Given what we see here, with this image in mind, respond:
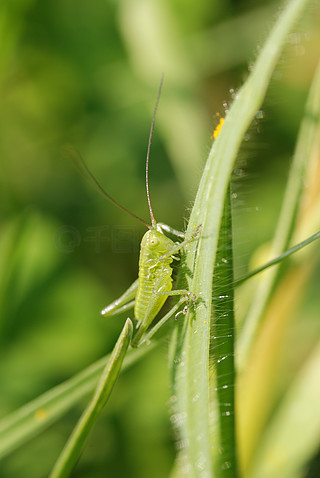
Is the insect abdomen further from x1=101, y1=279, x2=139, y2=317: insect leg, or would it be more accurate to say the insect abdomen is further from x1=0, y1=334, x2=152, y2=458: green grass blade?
x1=0, y1=334, x2=152, y2=458: green grass blade

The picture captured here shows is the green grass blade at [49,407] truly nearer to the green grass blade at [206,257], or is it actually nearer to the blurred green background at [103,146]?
the green grass blade at [206,257]

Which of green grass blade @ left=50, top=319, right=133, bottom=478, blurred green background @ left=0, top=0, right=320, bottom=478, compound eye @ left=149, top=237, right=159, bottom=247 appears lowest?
green grass blade @ left=50, top=319, right=133, bottom=478

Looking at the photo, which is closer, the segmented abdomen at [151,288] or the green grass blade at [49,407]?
the green grass blade at [49,407]

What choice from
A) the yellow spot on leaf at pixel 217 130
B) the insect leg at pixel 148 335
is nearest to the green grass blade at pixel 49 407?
the insect leg at pixel 148 335

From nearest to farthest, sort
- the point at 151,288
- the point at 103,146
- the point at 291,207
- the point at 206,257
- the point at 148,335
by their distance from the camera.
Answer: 1. the point at 206,257
2. the point at 148,335
3. the point at 291,207
4. the point at 151,288
5. the point at 103,146

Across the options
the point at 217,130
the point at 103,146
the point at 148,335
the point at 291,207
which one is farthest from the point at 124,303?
the point at 103,146

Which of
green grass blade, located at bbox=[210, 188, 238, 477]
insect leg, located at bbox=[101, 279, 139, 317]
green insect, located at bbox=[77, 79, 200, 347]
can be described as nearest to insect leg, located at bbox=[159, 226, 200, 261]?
green insect, located at bbox=[77, 79, 200, 347]

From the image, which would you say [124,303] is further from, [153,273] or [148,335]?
[148,335]
